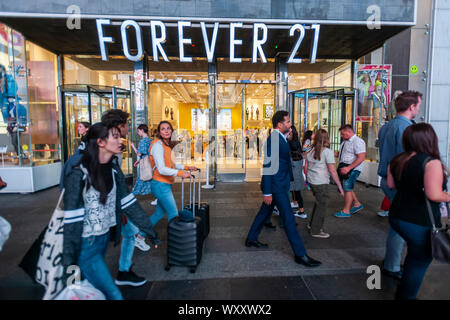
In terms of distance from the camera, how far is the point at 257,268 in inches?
133

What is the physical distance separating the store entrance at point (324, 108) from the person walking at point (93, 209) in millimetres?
8050

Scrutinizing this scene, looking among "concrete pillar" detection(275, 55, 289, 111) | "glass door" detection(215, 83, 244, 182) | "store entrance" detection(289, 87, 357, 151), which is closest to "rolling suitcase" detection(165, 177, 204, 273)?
"glass door" detection(215, 83, 244, 182)

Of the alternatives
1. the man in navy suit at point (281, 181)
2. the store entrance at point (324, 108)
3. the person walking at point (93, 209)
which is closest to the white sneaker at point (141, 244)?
the person walking at point (93, 209)

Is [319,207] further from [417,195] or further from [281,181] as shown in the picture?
[417,195]

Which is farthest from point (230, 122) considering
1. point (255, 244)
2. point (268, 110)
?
point (255, 244)

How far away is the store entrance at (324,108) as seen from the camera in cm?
929

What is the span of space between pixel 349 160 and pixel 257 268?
305 centimetres

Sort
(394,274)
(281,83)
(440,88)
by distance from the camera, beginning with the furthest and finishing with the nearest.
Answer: (281,83)
(440,88)
(394,274)

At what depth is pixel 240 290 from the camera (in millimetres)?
2926

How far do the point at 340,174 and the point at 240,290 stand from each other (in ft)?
10.9

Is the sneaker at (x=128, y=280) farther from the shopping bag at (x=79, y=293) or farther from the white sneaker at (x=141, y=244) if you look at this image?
the shopping bag at (x=79, y=293)

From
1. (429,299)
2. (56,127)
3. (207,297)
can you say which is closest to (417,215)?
(429,299)

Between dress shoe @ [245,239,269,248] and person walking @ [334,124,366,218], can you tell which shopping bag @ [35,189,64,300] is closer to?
dress shoe @ [245,239,269,248]
